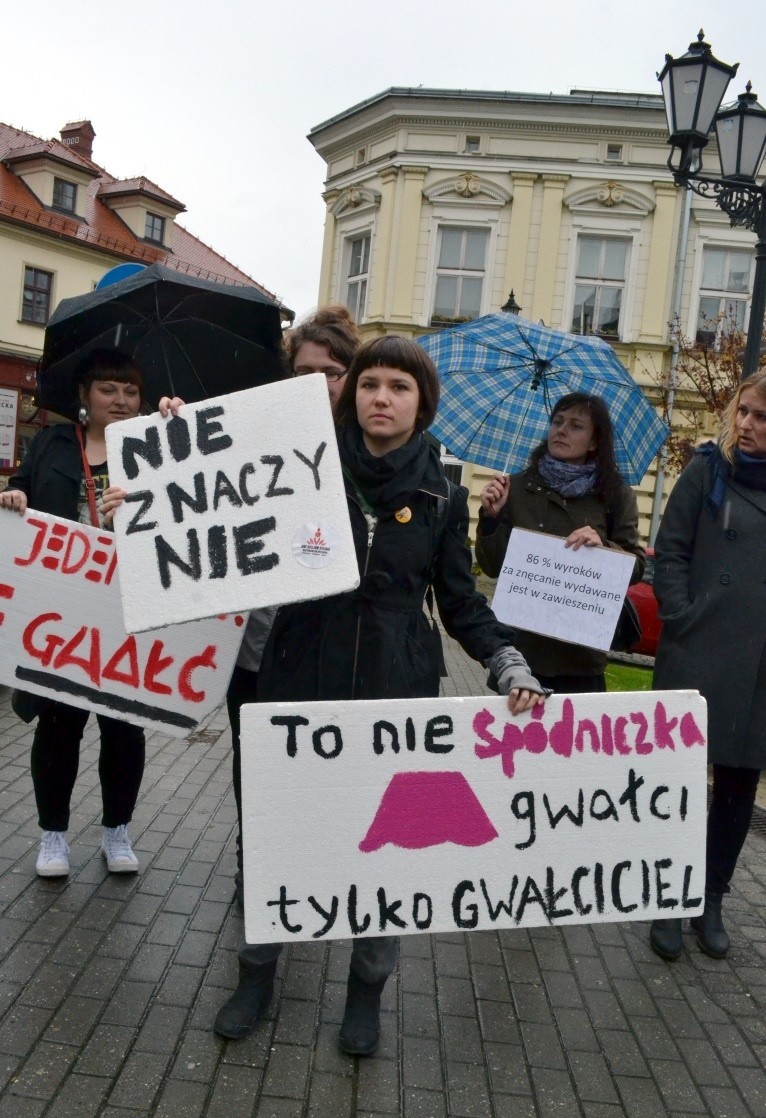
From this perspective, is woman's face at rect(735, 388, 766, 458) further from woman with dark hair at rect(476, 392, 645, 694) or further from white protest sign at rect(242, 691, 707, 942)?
white protest sign at rect(242, 691, 707, 942)

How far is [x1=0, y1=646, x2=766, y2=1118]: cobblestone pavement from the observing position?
8.66 feet

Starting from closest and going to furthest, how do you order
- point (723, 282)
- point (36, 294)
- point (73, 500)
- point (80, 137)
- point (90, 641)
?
point (90, 641)
point (73, 500)
point (723, 282)
point (36, 294)
point (80, 137)

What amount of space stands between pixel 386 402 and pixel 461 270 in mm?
21688

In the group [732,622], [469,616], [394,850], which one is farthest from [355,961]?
[732,622]

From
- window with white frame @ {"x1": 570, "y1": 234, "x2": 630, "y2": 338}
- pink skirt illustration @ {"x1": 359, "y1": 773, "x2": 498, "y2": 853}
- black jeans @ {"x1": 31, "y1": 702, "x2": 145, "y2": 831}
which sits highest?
window with white frame @ {"x1": 570, "y1": 234, "x2": 630, "y2": 338}

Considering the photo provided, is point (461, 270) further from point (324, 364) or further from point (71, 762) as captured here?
point (71, 762)

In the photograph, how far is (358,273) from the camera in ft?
81.7

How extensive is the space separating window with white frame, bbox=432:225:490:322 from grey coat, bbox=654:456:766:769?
20.4 metres

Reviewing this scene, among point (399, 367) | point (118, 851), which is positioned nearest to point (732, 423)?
point (399, 367)

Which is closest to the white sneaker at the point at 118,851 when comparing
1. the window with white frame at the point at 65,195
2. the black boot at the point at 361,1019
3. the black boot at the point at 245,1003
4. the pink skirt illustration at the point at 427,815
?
the black boot at the point at 245,1003

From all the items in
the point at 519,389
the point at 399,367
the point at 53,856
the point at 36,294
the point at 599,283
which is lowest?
the point at 53,856

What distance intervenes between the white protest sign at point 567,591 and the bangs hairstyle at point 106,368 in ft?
5.22

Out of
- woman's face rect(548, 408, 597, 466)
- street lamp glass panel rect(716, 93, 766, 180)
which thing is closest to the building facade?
street lamp glass panel rect(716, 93, 766, 180)

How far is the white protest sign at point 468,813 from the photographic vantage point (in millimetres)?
2535
